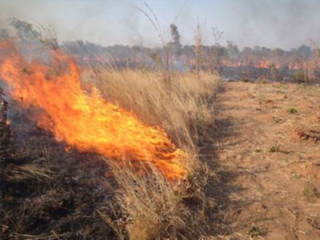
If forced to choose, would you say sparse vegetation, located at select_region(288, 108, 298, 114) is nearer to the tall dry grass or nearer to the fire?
the tall dry grass

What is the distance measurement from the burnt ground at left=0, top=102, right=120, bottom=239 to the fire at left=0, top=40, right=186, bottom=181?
0.89 ft

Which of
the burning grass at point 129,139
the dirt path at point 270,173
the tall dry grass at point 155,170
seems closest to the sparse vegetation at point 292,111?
the dirt path at point 270,173

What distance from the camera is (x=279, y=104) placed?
7270 millimetres

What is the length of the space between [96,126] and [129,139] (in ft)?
2.28

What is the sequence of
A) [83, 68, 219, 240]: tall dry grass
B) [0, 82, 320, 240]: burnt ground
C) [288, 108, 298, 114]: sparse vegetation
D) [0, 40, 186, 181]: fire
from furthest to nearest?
[288, 108, 298, 114]: sparse vegetation, [0, 40, 186, 181]: fire, [0, 82, 320, 240]: burnt ground, [83, 68, 219, 240]: tall dry grass

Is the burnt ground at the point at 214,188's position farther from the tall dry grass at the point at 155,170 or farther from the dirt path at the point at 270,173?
the tall dry grass at the point at 155,170

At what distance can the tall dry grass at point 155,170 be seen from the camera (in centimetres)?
228

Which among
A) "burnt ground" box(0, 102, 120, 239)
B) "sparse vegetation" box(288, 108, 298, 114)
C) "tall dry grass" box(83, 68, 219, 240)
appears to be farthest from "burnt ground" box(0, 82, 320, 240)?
"sparse vegetation" box(288, 108, 298, 114)

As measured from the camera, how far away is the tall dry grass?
2.28 metres

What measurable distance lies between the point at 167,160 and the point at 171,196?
104 cm

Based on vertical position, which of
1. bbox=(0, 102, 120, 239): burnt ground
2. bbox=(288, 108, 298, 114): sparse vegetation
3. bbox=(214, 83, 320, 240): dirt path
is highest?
bbox=(0, 102, 120, 239): burnt ground

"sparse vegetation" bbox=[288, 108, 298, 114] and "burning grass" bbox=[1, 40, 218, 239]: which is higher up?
"burning grass" bbox=[1, 40, 218, 239]

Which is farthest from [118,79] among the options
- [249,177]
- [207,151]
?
[249,177]

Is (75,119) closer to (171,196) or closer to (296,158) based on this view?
(171,196)
